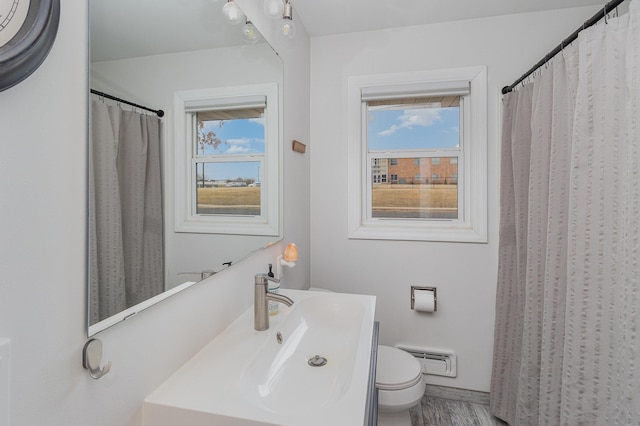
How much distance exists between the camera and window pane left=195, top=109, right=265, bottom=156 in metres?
A: 1.07

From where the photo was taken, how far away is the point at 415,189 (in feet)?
7.51

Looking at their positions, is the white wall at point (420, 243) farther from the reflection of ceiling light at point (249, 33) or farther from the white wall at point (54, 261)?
the white wall at point (54, 261)

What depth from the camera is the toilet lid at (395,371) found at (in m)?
1.59

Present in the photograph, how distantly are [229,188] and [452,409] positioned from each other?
6.51ft

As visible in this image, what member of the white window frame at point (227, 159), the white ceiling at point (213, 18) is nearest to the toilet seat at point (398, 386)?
the white window frame at point (227, 159)

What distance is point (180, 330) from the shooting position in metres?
0.92

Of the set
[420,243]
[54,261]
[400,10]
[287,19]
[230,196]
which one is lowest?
[420,243]

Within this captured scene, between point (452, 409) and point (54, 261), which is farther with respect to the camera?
point (452, 409)

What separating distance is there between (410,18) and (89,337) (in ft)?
7.55

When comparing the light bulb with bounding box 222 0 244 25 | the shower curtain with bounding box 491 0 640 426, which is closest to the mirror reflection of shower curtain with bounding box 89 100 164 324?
the light bulb with bounding box 222 0 244 25

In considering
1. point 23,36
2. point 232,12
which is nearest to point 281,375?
point 23,36

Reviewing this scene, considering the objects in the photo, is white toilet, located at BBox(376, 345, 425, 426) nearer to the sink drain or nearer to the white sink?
the white sink

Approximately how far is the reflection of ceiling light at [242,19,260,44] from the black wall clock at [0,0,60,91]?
87 centimetres

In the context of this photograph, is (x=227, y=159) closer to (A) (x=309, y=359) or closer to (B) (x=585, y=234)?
(A) (x=309, y=359)
